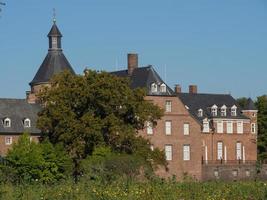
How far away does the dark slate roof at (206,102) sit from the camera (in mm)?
89750

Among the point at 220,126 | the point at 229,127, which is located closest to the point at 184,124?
the point at 220,126

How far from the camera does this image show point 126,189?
82.4 ft

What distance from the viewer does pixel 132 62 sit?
80312 millimetres

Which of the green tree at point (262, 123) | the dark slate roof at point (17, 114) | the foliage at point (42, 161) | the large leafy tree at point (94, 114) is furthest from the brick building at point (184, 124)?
the foliage at point (42, 161)

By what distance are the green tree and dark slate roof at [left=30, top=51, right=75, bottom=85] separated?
25.3 metres

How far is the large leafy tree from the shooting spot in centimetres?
5812

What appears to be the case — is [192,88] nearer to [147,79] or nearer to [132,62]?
[132,62]

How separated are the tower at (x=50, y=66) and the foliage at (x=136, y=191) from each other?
2248 inches

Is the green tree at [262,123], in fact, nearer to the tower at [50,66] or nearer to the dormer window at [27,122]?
the tower at [50,66]

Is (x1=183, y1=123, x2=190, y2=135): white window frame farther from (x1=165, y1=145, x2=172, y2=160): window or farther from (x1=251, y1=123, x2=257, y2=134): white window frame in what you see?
(x1=251, y1=123, x2=257, y2=134): white window frame

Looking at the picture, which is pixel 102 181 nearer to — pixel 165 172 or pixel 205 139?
pixel 165 172

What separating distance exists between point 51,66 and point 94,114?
25.8 m

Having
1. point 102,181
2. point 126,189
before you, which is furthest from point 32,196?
point 102,181

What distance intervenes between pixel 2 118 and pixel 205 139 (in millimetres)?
24270
